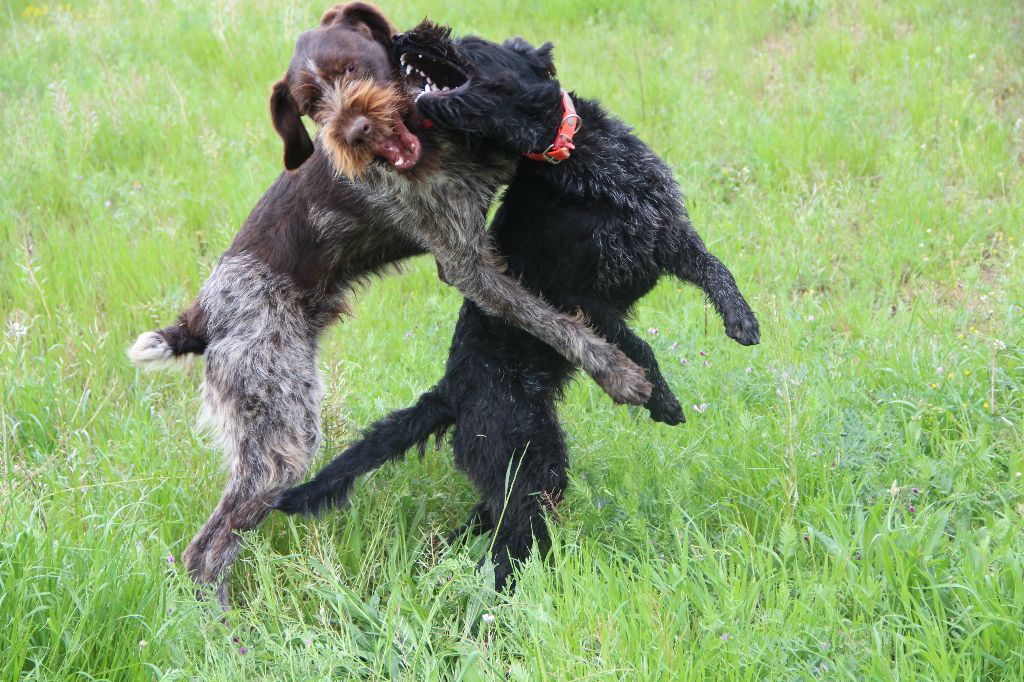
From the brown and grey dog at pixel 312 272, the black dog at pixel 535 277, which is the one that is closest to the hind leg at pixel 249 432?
the brown and grey dog at pixel 312 272

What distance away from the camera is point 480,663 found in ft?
10.1

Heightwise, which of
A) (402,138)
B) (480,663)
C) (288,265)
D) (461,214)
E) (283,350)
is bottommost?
Answer: (480,663)

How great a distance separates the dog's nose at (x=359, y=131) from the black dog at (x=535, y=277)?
1.23 ft

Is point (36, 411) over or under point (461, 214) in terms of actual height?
under

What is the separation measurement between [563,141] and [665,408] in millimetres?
1105

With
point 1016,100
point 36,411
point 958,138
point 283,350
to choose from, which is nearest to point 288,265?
point 283,350

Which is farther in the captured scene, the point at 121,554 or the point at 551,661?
the point at 121,554

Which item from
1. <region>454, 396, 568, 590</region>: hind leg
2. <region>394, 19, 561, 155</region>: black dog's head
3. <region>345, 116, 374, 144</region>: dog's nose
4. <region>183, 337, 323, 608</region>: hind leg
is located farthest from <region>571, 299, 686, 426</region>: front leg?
<region>183, 337, 323, 608</region>: hind leg

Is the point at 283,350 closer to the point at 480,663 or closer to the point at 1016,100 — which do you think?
the point at 480,663

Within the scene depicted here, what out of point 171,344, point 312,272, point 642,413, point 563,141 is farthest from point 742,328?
point 171,344

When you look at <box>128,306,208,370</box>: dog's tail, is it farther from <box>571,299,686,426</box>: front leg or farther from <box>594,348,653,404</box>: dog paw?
<box>594,348,653,404</box>: dog paw

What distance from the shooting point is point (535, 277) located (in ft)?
12.7

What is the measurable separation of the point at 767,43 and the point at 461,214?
203 inches

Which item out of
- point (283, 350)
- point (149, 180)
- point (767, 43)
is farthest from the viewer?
point (767, 43)
